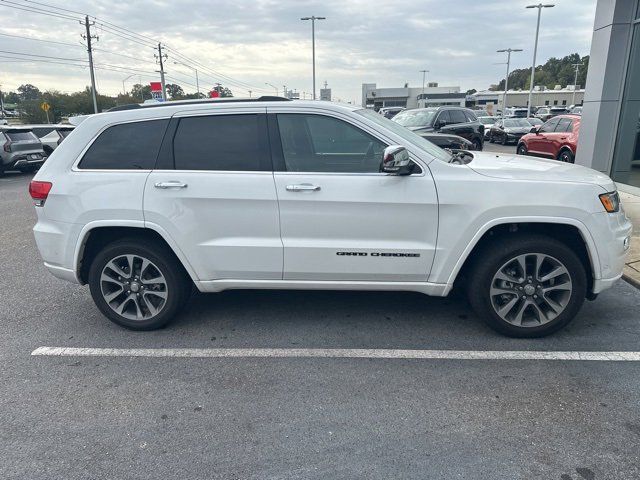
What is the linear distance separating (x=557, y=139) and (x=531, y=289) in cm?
1124

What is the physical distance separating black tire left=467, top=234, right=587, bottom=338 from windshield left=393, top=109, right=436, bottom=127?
11.6 m

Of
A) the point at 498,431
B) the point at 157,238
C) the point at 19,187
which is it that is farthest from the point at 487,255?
the point at 19,187

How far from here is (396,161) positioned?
3.34m

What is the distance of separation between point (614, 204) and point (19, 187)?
14.8 metres

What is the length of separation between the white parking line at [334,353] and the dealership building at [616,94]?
7.38 m

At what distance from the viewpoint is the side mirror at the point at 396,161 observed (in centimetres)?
328

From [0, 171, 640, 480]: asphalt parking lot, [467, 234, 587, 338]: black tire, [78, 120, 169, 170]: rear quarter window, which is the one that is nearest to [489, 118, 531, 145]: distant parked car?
[0, 171, 640, 480]: asphalt parking lot

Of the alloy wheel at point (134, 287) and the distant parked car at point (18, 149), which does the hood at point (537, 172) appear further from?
the distant parked car at point (18, 149)

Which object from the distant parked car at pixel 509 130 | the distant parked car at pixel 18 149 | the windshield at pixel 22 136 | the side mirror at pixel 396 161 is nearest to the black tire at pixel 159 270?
the side mirror at pixel 396 161

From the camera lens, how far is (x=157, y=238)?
12.7 ft

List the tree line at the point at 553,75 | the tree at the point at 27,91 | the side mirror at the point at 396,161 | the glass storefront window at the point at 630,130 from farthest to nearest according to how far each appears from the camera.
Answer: the tree line at the point at 553,75 < the tree at the point at 27,91 < the glass storefront window at the point at 630,130 < the side mirror at the point at 396,161

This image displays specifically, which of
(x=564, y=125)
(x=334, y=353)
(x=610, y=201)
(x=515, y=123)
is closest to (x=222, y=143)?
(x=334, y=353)

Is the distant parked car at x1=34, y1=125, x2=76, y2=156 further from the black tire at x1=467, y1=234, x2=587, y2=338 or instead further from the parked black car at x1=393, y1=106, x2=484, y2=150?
the black tire at x1=467, y1=234, x2=587, y2=338

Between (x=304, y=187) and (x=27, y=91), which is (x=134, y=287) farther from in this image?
(x=27, y=91)
